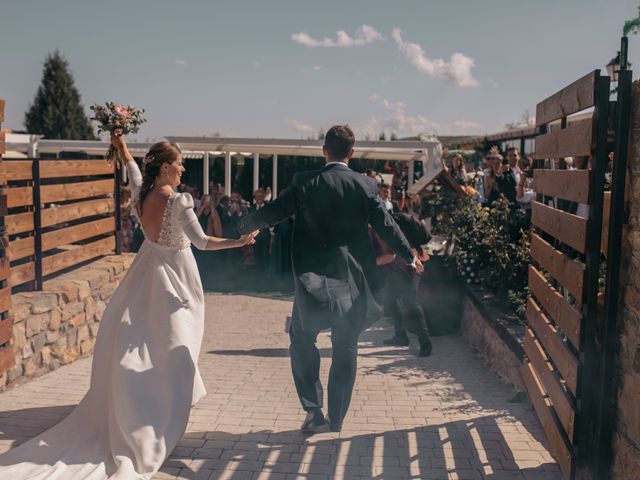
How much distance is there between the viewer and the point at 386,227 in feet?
15.5

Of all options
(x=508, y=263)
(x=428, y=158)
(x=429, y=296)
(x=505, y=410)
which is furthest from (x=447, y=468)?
(x=428, y=158)

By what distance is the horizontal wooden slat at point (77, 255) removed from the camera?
6.67 meters

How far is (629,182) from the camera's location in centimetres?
311

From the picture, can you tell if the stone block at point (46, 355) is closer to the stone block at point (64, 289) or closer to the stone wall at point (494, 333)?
the stone block at point (64, 289)

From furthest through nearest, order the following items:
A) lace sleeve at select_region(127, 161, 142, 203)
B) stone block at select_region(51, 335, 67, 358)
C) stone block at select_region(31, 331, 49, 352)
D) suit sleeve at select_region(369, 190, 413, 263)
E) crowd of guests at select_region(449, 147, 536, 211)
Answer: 1. crowd of guests at select_region(449, 147, 536, 211)
2. stone block at select_region(51, 335, 67, 358)
3. stone block at select_region(31, 331, 49, 352)
4. lace sleeve at select_region(127, 161, 142, 203)
5. suit sleeve at select_region(369, 190, 413, 263)

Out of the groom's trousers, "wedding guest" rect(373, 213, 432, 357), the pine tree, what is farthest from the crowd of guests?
the pine tree

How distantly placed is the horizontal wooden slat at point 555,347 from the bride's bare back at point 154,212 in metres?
2.55

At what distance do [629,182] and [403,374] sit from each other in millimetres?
3990

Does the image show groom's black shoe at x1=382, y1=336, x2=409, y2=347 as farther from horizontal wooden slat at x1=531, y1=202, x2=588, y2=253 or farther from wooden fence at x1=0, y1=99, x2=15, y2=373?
wooden fence at x1=0, y1=99, x2=15, y2=373

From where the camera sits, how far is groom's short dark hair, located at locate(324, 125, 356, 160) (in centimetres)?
479

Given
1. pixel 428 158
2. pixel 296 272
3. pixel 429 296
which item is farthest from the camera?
pixel 428 158

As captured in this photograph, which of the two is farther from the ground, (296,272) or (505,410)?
(296,272)

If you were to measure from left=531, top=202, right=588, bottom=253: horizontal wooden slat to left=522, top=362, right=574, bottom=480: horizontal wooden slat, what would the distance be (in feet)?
3.28

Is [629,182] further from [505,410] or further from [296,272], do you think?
[505,410]
